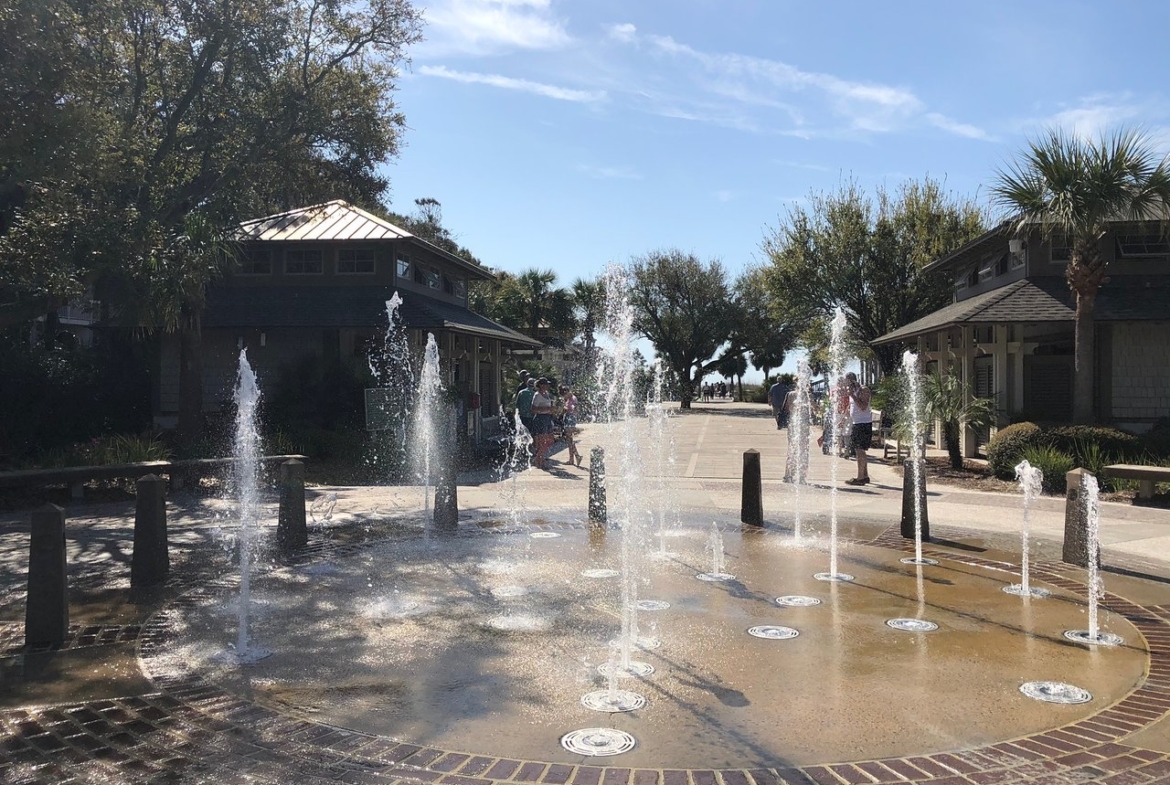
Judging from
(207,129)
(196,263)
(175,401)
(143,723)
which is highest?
(207,129)

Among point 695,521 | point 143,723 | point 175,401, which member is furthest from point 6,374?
point 143,723

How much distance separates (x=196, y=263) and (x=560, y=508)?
709 cm

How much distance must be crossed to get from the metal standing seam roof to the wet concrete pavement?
13400mm

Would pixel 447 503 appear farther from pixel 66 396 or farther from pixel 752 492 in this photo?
pixel 66 396

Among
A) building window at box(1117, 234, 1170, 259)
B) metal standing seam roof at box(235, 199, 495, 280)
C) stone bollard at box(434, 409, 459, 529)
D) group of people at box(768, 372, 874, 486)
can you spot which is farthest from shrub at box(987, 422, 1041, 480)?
metal standing seam roof at box(235, 199, 495, 280)

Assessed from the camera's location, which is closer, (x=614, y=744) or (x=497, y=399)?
(x=614, y=744)

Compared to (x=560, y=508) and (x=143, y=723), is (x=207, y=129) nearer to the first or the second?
(x=560, y=508)

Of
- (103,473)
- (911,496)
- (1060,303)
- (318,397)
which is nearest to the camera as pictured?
(911,496)

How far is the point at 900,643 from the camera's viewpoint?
534cm

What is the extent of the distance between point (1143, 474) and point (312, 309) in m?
16.5

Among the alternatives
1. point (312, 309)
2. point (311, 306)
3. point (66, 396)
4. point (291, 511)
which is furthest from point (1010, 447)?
point (66, 396)

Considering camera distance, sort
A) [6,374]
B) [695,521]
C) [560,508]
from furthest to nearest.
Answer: [6,374]
[560,508]
[695,521]

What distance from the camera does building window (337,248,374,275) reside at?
21156 mm

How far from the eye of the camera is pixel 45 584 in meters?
5.42
